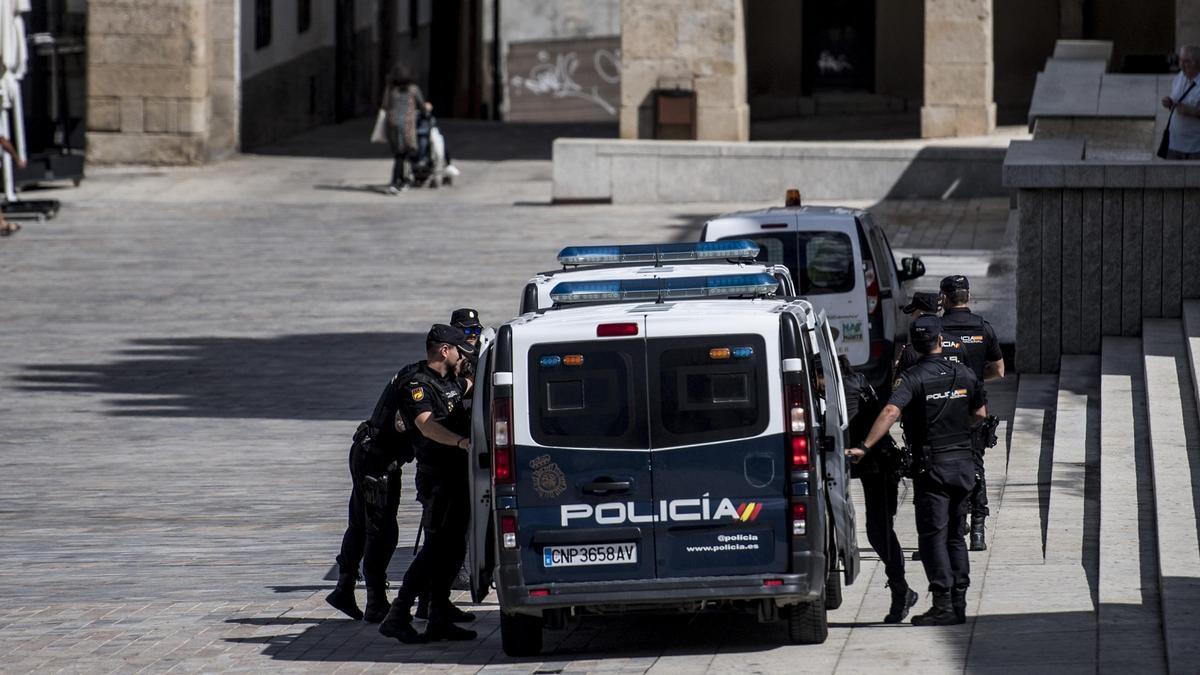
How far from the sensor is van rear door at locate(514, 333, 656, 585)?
997cm

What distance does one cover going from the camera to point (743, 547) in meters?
9.98

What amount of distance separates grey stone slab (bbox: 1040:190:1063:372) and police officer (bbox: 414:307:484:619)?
295 inches

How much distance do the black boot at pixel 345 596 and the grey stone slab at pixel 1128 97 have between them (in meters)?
12.4

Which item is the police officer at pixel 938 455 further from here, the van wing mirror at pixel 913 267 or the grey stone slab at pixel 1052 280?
the grey stone slab at pixel 1052 280

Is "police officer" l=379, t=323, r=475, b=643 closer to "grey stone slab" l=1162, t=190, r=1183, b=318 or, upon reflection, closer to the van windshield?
the van windshield

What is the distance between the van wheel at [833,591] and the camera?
10820mm

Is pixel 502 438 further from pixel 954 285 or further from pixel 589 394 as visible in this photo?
pixel 954 285

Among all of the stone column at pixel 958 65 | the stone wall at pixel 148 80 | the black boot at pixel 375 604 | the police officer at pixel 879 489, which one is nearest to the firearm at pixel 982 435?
the police officer at pixel 879 489

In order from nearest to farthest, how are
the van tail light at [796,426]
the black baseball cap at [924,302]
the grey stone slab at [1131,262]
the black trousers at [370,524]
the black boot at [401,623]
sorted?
the van tail light at [796,426], the black boot at [401,623], the black trousers at [370,524], the black baseball cap at [924,302], the grey stone slab at [1131,262]

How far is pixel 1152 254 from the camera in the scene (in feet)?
59.4

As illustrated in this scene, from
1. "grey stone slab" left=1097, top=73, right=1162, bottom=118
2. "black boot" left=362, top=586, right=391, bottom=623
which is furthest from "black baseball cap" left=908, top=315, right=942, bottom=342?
"grey stone slab" left=1097, top=73, right=1162, bottom=118

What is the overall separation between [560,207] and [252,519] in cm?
1669

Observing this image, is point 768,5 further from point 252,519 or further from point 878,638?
point 878,638

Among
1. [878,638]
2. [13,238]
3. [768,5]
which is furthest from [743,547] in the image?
[768,5]
